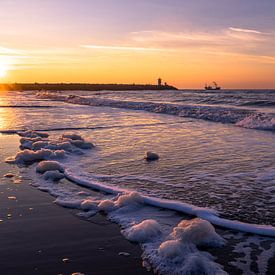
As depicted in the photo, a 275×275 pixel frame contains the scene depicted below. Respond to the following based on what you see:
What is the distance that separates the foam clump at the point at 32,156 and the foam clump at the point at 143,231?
194 inches

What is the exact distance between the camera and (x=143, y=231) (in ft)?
A: 14.5

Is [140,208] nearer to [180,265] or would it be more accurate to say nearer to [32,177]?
[180,265]

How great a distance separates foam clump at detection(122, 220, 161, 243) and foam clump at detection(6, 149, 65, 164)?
492 cm

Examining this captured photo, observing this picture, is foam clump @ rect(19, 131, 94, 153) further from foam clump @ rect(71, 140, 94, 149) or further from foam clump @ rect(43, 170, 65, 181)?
foam clump @ rect(43, 170, 65, 181)

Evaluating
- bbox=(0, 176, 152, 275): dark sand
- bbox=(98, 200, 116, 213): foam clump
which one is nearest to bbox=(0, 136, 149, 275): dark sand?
bbox=(0, 176, 152, 275): dark sand

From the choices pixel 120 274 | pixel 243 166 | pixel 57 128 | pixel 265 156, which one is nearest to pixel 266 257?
pixel 120 274

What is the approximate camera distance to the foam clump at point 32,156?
8.82 m

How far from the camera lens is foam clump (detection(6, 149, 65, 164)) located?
8.82 metres

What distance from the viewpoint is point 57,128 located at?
16281 millimetres

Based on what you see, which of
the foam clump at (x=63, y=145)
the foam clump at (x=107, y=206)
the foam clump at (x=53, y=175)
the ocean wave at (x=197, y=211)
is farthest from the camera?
the foam clump at (x=63, y=145)

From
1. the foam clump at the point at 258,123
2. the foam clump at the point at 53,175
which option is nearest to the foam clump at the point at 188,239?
the foam clump at the point at 53,175

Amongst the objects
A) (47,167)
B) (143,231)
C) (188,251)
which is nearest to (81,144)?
(47,167)

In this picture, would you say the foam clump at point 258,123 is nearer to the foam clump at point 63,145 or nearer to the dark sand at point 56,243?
the foam clump at point 63,145

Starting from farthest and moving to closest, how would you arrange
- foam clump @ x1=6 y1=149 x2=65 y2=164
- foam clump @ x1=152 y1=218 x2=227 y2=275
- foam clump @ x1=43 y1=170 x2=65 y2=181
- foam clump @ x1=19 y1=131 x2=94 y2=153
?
foam clump @ x1=19 y1=131 x2=94 y2=153, foam clump @ x1=6 y1=149 x2=65 y2=164, foam clump @ x1=43 y1=170 x2=65 y2=181, foam clump @ x1=152 y1=218 x2=227 y2=275
